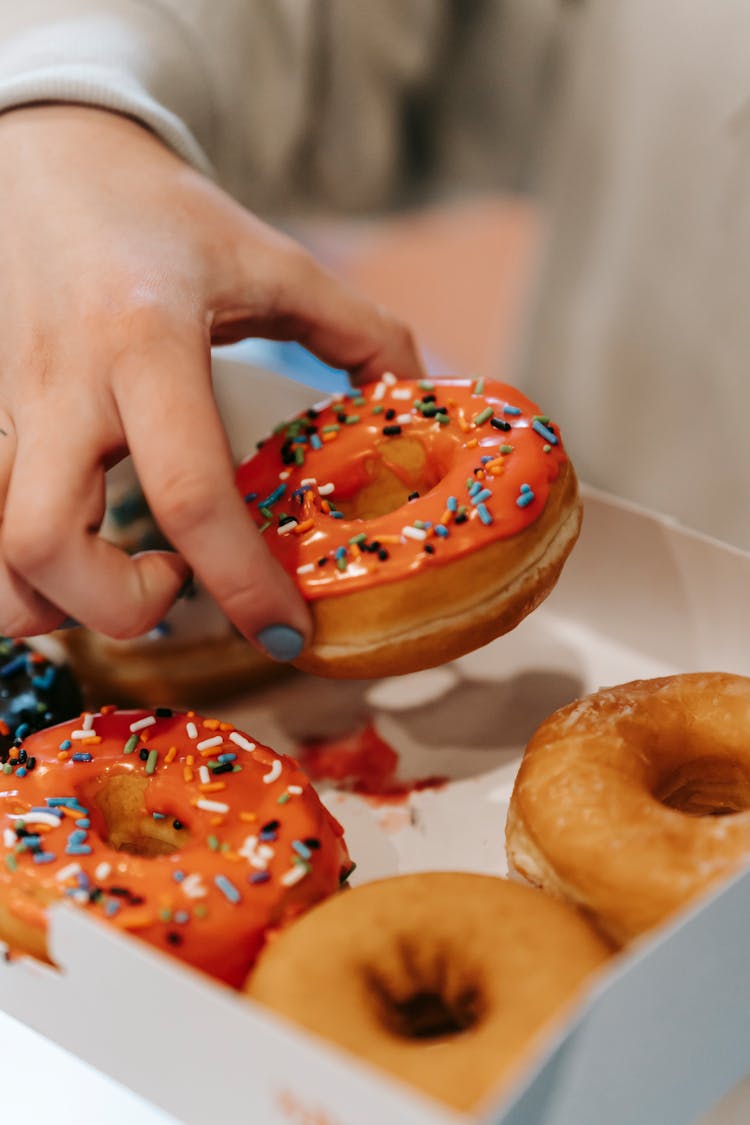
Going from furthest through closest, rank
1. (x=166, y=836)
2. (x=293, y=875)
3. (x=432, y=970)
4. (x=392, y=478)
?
(x=392, y=478) → (x=166, y=836) → (x=293, y=875) → (x=432, y=970)

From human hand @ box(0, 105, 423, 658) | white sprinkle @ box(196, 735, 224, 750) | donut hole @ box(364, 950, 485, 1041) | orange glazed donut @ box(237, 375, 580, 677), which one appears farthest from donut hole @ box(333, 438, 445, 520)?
donut hole @ box(364, 950, 485, 1041)

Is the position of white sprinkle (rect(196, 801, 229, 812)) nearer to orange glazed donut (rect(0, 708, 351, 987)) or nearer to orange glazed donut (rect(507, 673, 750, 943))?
orange glazed donut (rect(0, 708, 351, 987))

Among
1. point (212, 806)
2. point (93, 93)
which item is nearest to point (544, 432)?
point (212, 806)

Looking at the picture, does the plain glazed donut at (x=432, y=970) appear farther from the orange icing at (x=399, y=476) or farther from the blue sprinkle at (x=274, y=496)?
the blue sprinkle at (x=274, y=496)

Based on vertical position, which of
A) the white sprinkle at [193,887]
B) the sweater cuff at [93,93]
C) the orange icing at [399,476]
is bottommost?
the white sprinkle at [193,887]

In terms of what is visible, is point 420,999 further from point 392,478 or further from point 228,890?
point 392,478

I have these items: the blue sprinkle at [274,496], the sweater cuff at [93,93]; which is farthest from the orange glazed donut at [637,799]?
the sweater cuff at [93,93]
